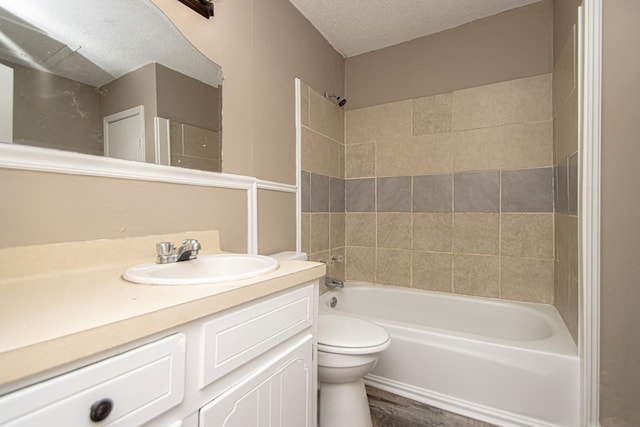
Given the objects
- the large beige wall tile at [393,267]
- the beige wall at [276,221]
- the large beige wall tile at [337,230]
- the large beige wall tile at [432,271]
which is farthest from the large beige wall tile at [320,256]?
the large beige wall tile at [432,271]

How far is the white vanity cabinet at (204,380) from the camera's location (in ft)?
1.39

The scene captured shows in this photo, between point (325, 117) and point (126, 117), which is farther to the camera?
point (325, 117)

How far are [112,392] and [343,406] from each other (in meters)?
1.09

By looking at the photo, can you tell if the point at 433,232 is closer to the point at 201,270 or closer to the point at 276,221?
the point at 276,221

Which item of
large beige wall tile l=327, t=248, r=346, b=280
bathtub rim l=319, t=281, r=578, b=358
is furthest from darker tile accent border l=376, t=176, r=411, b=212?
bathtub rim l=319, t=281, r=578, b=358

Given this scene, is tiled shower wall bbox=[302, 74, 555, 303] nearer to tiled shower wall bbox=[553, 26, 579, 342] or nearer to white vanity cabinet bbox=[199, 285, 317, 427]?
tiled shower wall bbox=[553, 26, 579, 342]

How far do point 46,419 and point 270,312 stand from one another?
469 millimetres

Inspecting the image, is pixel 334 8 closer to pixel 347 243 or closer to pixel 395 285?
pixel 347 243

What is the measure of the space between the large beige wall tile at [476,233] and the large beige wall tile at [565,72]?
0.76 metres

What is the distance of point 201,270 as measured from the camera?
104cm

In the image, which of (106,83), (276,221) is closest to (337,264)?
(276,221)

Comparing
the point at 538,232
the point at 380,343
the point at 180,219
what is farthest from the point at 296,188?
the point at 538,232

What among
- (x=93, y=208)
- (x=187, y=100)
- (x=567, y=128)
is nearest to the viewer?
(x=93, y=208)

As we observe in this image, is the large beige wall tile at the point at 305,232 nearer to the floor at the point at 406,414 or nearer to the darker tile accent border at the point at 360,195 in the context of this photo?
the darker tile accent border at the point at 360,195
